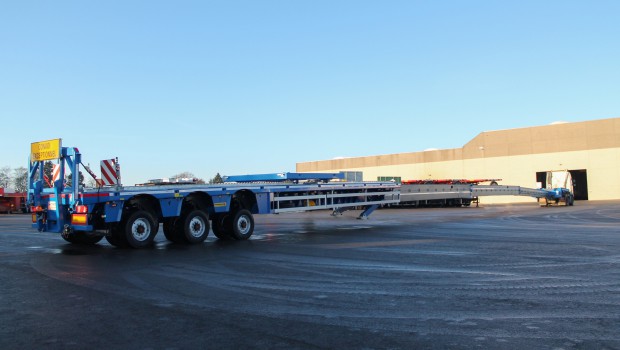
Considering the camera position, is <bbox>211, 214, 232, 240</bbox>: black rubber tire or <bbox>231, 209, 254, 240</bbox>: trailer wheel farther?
<bbox>211, 214, 232, 240</bbox>: black rubber tire

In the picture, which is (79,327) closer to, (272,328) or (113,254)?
(272,328)

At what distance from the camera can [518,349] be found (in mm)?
4387

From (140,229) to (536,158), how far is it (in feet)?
175

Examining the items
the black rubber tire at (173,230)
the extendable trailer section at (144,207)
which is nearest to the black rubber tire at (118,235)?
the extendable trailer section at (144,207)

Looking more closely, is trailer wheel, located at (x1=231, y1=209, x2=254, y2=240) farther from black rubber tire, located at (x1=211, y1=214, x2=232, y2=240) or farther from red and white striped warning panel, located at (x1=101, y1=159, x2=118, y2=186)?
red and white striped warning panel, located at (x1=101, y1=159, x2=118, y2=186)

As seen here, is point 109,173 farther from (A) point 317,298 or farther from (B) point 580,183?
(B) point 580,183

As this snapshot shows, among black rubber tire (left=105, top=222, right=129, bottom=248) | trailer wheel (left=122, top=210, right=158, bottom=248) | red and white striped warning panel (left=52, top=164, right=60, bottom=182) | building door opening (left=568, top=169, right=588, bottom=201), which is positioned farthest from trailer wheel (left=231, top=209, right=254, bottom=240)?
building door opening (left=568, top=169, right=588, bottom=201)

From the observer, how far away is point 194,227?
14094 mm

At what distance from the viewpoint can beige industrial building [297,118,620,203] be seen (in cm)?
5269

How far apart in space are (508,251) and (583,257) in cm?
155

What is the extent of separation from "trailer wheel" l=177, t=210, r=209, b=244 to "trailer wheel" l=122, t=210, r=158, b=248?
0.86 m

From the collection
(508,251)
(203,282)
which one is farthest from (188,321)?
(508,251)

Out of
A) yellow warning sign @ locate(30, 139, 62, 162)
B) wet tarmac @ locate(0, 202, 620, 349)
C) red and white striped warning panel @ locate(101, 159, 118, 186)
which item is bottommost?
wet tarmac @ locate(0, 202, 620, 349)

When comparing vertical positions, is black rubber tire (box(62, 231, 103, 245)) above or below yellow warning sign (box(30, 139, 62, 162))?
below
